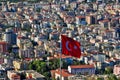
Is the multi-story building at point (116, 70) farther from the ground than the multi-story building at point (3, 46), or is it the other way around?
the multi-story building at point (3, 46)

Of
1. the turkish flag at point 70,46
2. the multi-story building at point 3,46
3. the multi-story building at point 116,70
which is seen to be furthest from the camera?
the multi-story building at point 3,46

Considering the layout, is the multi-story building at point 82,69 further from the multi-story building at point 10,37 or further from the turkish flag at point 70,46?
the turkish flag at point 70,46

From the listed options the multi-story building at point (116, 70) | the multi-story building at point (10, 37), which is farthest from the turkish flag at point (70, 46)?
the multi-story building at point (10, 37)

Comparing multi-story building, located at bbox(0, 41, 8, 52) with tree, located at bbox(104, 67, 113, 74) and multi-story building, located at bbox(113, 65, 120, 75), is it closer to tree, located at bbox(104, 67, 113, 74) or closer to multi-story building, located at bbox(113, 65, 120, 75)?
tree, located at bbox(104, 67, 113, 74)

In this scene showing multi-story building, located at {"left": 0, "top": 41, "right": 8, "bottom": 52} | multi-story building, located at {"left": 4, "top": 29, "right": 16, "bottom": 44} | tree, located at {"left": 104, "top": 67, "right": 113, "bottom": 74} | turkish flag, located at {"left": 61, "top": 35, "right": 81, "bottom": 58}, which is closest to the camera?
turkish flag, located at {"left": 61, "top": 35, "right": 81, "bottom": 58}

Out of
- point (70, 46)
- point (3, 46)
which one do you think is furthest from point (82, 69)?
point (70, 46)

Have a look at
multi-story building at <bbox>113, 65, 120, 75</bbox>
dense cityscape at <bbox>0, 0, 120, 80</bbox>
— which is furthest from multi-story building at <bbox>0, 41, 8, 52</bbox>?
multi-story building at <bbox>113, 65, 120, 75</bbox>

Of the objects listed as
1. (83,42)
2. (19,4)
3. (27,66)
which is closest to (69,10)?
(19,4)

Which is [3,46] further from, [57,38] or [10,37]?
[57,38]

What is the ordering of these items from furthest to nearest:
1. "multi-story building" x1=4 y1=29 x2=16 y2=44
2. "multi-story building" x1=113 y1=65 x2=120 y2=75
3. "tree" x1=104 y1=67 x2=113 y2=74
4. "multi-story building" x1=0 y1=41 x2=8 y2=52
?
"multi-story building" x1=4 y1=29 x2=16 y2=44 → "multi-story building" x1=0 y1=41 x2=8 y2=52 → "tree" x1=104 y1=67 x2=113 y2=74 → "multi-story building" x1=113 y1=65 x2=120 y2=75

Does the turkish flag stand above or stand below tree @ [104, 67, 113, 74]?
above
